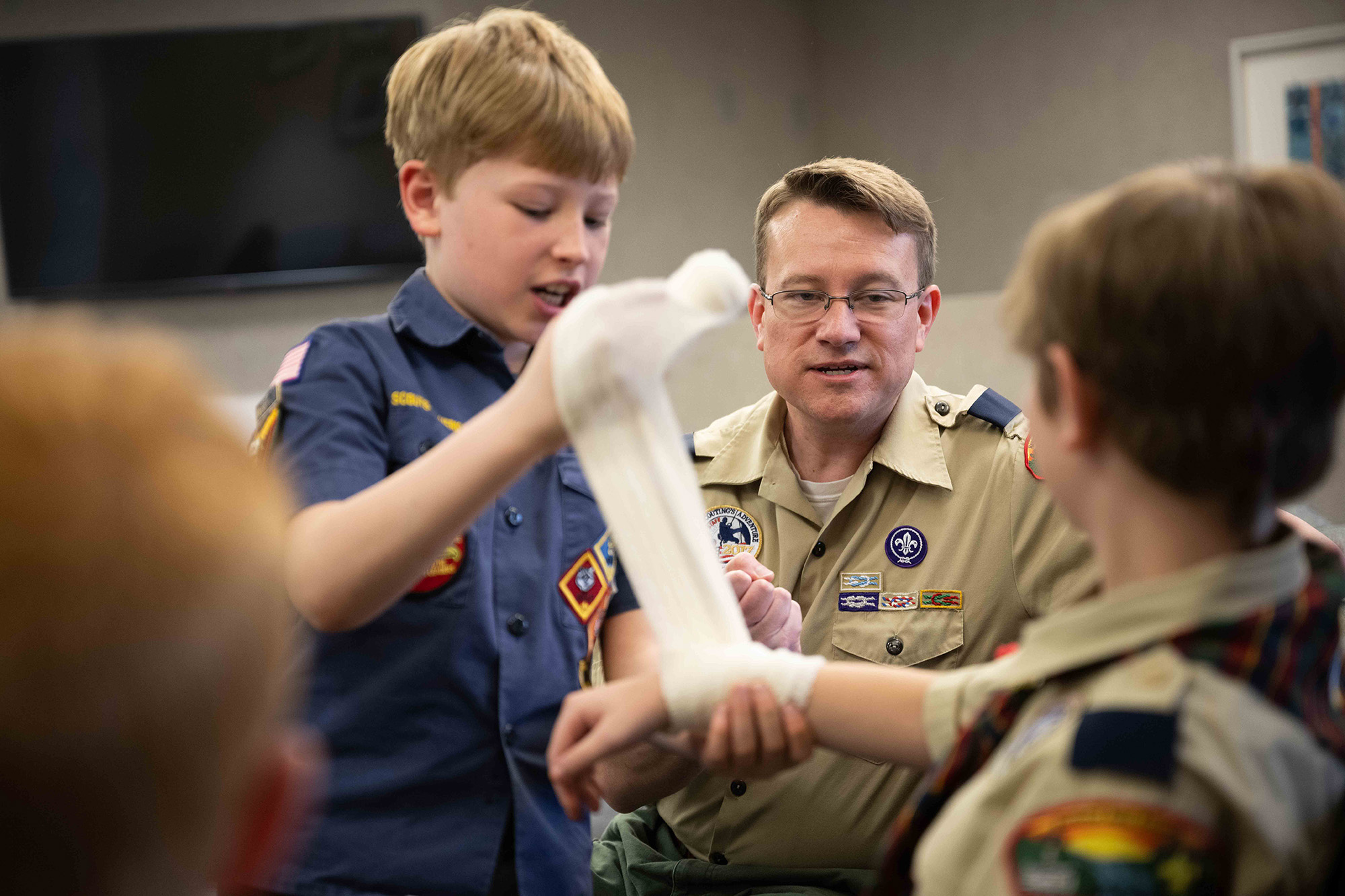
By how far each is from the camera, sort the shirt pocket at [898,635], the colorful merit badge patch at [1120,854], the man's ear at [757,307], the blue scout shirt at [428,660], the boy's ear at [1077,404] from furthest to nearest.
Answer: the man's ear at [757,307], the shirt pocket at [898,635], the blue scout shirt at [428,660], the boy's ear at [1077,404], the colorful merit badge patch at [1120,854]

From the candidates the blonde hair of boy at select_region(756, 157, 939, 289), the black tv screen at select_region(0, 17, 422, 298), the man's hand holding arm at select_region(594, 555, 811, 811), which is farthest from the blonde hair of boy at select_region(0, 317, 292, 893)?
the black tv screen at select_region(0, 17, 422, 298)

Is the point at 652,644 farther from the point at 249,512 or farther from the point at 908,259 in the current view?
the point at 908,259

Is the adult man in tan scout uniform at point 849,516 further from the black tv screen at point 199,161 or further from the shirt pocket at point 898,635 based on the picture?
the black tv screen at point 199,161

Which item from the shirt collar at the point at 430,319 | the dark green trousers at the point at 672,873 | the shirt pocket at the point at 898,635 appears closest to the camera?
the shirt collar at the point at 430,319

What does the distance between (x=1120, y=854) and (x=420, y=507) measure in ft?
1.72

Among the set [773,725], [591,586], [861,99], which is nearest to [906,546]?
[591,586]

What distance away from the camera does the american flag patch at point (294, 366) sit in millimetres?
1007

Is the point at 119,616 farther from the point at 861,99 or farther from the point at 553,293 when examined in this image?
the point at 861,99

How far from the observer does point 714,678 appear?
92 cm

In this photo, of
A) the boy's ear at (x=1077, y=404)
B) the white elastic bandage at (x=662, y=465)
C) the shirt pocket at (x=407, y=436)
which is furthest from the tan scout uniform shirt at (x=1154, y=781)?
the shirt pocket at (x=407, y=436)

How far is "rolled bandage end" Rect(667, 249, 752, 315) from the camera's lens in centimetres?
88

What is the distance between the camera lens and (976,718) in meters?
0.82

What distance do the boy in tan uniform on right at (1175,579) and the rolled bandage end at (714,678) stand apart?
170mm

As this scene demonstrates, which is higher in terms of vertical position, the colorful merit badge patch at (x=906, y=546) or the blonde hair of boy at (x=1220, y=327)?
the blonde hair of boy at (x=1220, y=327)
